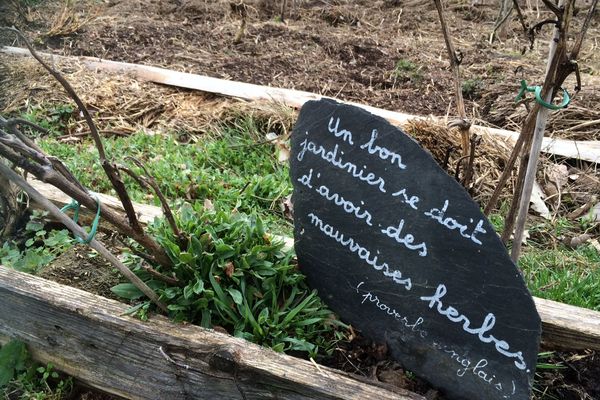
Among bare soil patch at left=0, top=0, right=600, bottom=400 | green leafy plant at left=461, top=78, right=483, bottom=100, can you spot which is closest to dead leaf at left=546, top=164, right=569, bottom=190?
bare soil patch at left=0, top=0, right=600, bottom=400

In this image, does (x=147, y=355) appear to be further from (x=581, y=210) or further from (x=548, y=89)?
(x=581, y=210)

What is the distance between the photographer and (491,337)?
167 cm

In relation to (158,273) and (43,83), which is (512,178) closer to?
(158,273)

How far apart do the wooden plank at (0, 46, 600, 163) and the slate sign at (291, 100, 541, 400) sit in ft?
6.91

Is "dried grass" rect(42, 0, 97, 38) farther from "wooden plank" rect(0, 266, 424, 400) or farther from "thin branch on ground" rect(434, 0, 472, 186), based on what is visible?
"thin branch on ground" rect(434, 0, 472, 186)

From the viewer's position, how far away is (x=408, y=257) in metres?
1.78

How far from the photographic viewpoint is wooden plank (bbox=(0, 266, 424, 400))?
1758mm

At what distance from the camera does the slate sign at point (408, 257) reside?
163 centimetres

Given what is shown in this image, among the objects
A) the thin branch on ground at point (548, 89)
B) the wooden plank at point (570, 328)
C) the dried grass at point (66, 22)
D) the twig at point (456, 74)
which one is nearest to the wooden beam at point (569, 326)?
the wooden plank at point (570, 328)

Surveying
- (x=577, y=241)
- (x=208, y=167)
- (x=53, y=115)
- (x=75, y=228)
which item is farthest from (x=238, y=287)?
(x=53, y=115)

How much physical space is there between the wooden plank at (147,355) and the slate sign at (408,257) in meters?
0.20

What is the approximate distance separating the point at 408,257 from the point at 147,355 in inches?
35.0

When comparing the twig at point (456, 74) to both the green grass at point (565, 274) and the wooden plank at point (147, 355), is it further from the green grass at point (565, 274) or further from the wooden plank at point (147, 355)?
the wooden plank at point (147, 355)

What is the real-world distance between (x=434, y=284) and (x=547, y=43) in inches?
229
